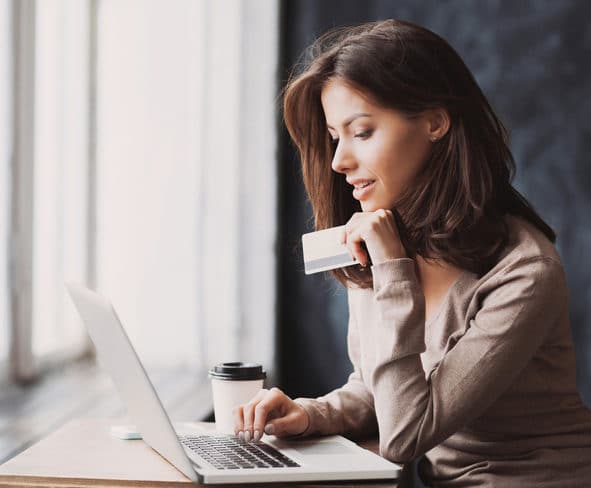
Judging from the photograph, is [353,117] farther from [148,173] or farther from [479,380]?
[148,173]

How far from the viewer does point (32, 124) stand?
2318 millimetres

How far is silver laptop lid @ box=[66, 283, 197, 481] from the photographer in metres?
1.11

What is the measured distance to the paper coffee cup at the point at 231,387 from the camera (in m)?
1.46

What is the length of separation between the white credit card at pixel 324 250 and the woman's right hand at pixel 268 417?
0.28 metres

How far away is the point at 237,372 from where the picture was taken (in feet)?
4.79

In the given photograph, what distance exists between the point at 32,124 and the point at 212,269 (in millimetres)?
963

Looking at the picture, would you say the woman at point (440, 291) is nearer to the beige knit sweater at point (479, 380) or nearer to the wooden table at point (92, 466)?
the beige knit sweater at point (479, 380)

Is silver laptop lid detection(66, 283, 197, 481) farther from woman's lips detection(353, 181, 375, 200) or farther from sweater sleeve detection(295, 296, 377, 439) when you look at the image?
woman's lips detection(353, 181, 375, 200)

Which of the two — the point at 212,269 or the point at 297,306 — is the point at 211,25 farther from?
the point at 297,306

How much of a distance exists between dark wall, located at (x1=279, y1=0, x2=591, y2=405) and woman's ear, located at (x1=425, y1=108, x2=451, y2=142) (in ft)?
5.60

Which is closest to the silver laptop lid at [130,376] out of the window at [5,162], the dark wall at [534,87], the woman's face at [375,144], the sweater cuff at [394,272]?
the sweater cuff at [394,272]

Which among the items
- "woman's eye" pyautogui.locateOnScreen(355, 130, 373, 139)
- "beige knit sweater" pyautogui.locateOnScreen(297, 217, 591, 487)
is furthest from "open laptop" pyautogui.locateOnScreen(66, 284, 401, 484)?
"woman's eye" pyautogui.locateOnScreen(355, 130, 373, 139)

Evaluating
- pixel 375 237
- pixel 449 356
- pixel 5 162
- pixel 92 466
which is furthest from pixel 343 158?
pixel 5 162

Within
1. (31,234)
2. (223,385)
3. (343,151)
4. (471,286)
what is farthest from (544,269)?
(31,234)
